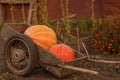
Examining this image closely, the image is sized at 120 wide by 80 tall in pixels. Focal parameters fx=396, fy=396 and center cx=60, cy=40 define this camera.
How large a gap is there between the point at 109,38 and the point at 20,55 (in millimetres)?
2782

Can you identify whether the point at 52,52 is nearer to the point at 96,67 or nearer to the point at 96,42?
the point at 96,67

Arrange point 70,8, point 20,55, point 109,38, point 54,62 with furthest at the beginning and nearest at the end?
point 70,8
point 109,38
point 20,55
point 54,62

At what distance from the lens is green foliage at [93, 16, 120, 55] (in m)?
8.19

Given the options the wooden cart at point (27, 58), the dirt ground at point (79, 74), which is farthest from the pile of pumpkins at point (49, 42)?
the dirt ground at point (79, 74)

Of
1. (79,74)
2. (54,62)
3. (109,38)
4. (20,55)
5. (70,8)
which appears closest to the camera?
(54,62)

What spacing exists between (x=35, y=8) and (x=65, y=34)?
128 cm

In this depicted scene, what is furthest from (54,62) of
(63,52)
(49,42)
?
(49,42)

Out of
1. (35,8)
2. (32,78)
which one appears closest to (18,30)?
(32,78)

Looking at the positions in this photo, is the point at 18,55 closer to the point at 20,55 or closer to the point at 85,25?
the point at 20,55

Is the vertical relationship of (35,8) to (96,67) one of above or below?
above

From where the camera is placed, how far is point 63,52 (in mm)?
6172

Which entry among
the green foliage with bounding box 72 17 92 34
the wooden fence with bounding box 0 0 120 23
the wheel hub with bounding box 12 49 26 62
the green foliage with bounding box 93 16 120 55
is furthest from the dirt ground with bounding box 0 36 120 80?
the wooden fence with bounding box 0 0 120 23

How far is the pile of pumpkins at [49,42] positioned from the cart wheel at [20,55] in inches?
9.2

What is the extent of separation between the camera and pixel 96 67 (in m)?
6.86
